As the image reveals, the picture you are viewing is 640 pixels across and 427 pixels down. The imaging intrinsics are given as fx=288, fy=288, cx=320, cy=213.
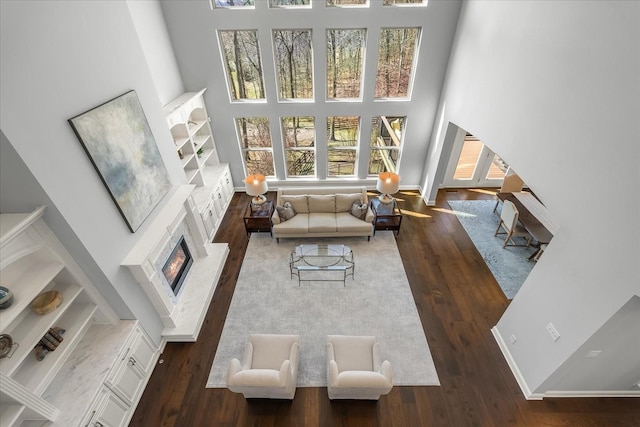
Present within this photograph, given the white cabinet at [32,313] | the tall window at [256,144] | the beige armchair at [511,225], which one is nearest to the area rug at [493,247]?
the beige armchair at [511,225]

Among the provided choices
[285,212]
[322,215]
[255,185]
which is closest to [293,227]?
[285,212]

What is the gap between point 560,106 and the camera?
3309 mm

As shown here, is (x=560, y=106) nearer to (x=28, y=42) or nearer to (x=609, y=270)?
(x=609, y=270)

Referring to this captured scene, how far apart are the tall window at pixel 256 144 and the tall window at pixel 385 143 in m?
2.80

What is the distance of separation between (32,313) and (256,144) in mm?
5762

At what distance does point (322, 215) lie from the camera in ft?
21.6

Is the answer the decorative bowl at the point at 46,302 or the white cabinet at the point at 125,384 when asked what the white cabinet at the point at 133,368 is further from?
the decorative bowl at the point at 46,302

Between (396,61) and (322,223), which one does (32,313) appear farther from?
(396,61)

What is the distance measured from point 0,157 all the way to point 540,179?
5609 mm

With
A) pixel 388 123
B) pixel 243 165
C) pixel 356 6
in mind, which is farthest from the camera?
pixel 243 165

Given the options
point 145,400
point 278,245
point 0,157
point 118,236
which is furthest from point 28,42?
point 278,245

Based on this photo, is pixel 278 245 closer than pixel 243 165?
Yes

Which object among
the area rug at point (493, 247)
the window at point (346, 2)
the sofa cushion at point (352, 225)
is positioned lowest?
the area rug at point (493, 247)

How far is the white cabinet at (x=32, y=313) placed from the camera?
255 centimetres
